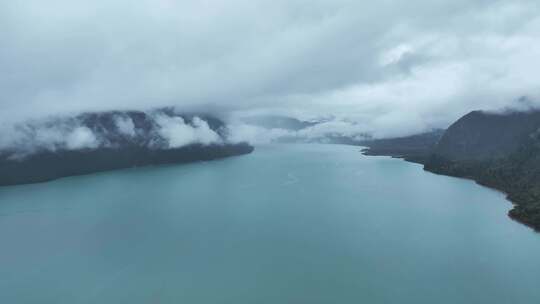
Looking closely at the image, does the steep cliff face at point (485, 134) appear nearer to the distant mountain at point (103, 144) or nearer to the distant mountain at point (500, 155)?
the distant mountain at point (500, 155)

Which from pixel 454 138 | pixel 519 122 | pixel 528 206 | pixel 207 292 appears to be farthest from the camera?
pixel 454 138

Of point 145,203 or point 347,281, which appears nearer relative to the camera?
point 347,281

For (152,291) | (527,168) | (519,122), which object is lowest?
(152,291)

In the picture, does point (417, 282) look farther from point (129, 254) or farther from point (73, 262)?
point (73, 262)

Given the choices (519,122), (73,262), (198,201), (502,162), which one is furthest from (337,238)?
(519,122)

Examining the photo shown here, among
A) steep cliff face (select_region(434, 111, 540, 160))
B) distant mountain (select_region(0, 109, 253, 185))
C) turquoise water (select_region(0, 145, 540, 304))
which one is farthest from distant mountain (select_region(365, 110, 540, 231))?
distant mountain (select_region(0, 109, 253, 185))

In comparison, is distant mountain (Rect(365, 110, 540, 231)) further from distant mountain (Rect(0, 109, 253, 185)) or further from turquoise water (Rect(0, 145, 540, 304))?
distant mountain (Rect(0, 109, 253, 185))

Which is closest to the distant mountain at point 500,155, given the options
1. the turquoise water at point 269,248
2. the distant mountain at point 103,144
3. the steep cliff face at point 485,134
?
the steep cliff face at point 485,134
